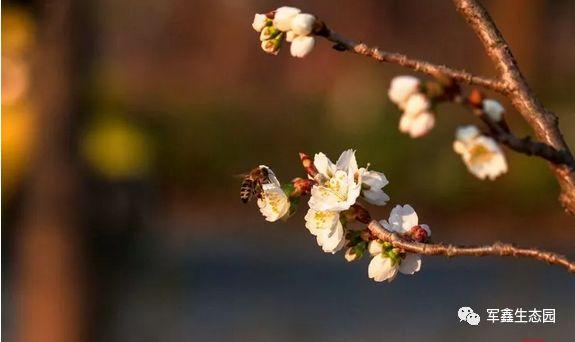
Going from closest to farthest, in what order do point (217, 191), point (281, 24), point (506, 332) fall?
point (281, 24)
point (506, 332)
point (217, 191)

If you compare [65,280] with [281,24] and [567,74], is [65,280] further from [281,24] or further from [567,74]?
[567,74]

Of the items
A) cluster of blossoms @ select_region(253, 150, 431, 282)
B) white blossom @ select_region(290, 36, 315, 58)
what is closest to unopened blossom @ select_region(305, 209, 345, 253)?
cluster of blossoms @ select_region(253, 150, 431, 282)

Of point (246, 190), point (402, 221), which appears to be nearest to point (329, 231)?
point (402, 221)

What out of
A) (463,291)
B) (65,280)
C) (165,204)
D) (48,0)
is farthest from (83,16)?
(165,204)

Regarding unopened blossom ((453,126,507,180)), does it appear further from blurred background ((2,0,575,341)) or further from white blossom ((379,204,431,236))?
blurred background ((2,0,575,341))

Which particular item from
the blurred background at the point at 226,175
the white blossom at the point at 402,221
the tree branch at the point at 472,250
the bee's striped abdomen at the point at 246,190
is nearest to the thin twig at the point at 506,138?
the tree branch at the point at 472,250
